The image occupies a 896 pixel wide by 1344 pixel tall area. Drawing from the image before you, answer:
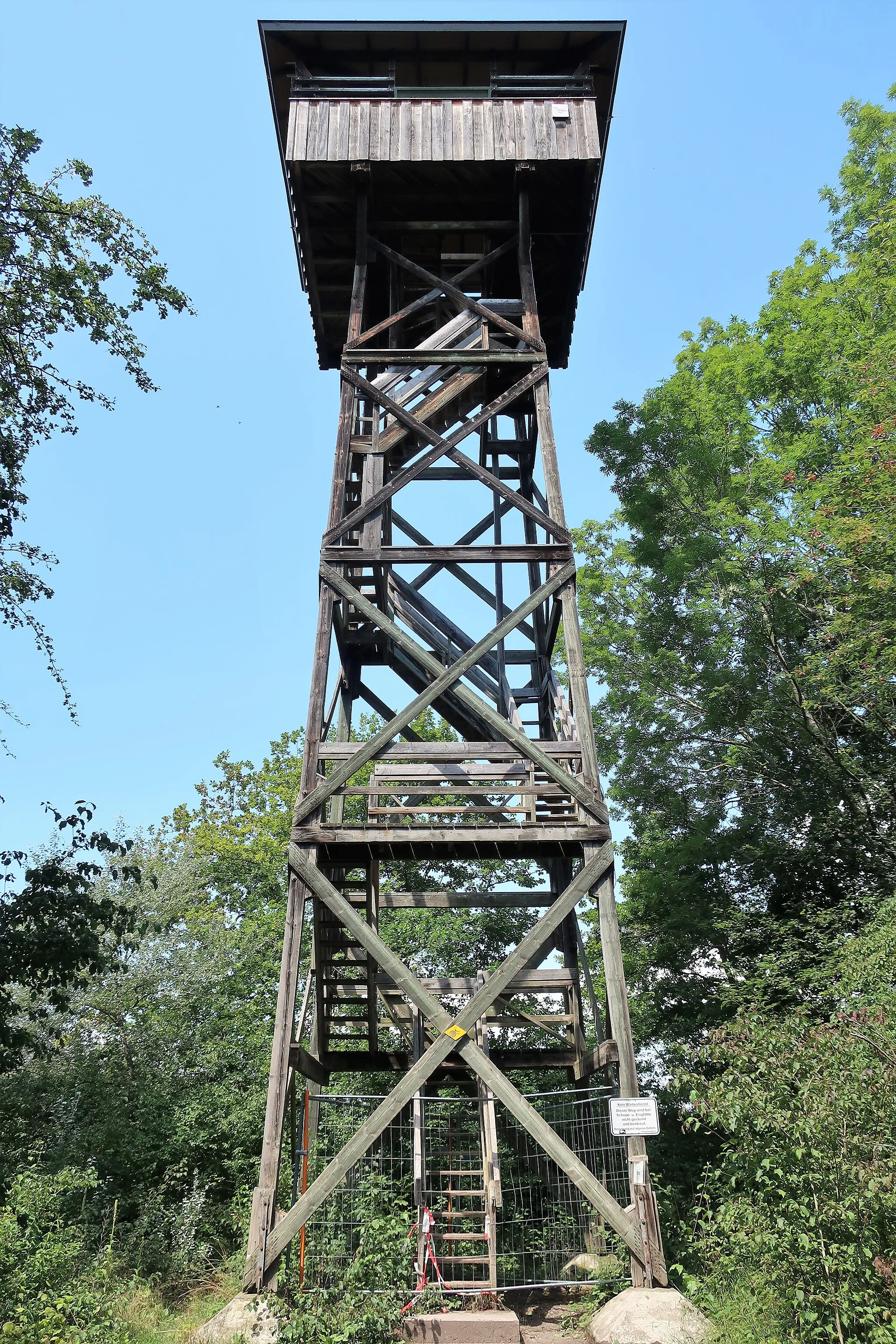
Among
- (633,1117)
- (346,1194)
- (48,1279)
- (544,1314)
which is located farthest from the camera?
(346,1194)

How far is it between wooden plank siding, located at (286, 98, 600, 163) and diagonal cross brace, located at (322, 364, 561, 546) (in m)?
2.61

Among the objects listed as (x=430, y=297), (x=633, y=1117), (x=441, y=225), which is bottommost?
(x=633, y=1117)

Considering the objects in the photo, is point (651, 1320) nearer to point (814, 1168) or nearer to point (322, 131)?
point (814, 1168)

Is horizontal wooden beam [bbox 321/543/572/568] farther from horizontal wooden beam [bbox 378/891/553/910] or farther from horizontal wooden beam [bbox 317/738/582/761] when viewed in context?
horizontal wooden beam [bbox 378/891/553/910]

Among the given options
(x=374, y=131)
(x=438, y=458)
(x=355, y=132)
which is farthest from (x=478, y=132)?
(x=438, y=458)

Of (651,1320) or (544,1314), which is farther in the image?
(544,1314)

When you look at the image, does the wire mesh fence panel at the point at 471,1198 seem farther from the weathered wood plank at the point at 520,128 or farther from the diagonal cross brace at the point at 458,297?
the weathered wood plank at the point at 520,128

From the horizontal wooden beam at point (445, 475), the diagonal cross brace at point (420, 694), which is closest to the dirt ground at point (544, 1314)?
the diagonal cross brace at point (420, 694)

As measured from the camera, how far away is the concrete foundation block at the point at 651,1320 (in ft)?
22.8

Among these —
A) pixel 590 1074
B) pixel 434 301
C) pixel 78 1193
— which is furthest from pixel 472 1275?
pixel 434 301

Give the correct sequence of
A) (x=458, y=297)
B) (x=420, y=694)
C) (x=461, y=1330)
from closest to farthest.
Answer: (x=461, y=1330) < (x=420, y=694) < (x=458, y=297)

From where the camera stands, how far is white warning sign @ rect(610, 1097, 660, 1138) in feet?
25.6

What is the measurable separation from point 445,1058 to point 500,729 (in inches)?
111

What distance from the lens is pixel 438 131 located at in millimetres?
11445
